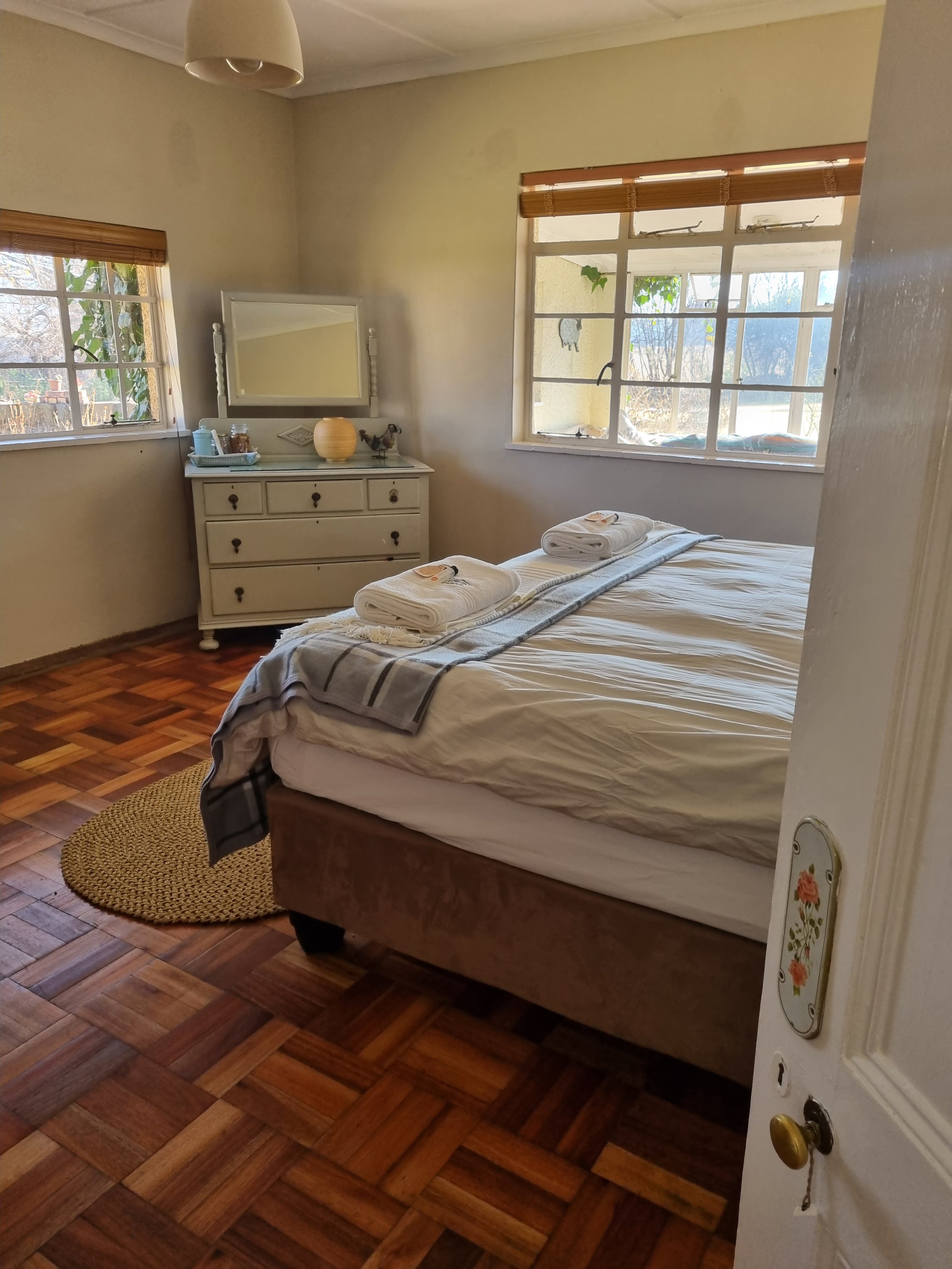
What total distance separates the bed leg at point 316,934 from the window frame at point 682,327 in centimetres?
251

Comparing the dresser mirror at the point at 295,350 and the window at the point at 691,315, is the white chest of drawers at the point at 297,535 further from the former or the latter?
the window at the point at 691,315

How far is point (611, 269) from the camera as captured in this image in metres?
4.04

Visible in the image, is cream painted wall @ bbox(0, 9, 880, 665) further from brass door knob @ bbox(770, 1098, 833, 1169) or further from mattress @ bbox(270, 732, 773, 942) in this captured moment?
brass door knob @ bbox(770, 1098, 833, 1169)

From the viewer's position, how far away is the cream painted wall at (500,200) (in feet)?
11.3

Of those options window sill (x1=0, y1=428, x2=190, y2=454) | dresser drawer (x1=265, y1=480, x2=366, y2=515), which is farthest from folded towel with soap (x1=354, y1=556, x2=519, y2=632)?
window sill (x1=0, y1=428, x2=190, y2=454)

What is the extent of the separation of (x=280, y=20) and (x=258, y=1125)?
2371 mm

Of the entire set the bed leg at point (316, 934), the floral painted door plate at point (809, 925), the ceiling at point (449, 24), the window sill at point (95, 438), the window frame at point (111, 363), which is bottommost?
the bed leg at point (316, 934)

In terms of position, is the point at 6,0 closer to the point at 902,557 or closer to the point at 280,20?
the point at 280,20

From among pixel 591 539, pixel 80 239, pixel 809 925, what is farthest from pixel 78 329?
pixel 809 925

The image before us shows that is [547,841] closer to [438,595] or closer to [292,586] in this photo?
[438,595]

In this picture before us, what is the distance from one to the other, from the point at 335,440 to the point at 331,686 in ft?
9.19

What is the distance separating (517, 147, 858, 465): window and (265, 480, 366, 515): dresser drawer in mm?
887

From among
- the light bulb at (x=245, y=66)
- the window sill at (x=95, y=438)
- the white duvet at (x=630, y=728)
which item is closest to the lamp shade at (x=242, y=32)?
the light bulb at (x=245, y=66)

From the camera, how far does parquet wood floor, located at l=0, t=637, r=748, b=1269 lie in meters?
1.38
